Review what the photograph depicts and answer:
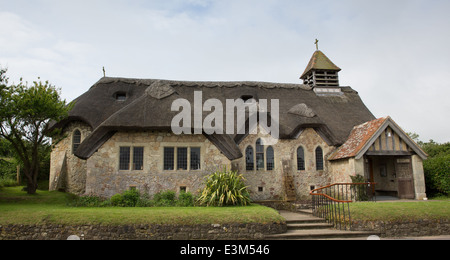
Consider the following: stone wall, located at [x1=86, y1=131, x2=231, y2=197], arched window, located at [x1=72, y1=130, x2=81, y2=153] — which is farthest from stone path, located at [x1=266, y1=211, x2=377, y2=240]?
arched window, located at [x1=72, y1=130, x2=81, y2=153]

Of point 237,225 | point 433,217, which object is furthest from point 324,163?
point 237,225

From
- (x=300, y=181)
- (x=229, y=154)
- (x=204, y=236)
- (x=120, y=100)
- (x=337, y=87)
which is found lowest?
(x=204, y=236)

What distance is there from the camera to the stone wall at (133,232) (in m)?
10.3

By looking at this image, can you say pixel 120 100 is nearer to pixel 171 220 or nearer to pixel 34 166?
pixel 34 166

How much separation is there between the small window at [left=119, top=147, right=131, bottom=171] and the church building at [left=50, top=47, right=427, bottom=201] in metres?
0.05

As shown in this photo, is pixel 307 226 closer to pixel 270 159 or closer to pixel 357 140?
pixel 270 159

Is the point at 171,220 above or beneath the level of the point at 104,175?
beneath

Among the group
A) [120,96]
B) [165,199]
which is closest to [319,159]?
[165,199]

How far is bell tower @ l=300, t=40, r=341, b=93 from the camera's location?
24219mm

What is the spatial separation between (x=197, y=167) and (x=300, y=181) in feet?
21.7

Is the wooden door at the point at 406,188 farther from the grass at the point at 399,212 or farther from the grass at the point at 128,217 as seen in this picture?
the grass at the point at 128,217

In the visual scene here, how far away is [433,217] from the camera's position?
449 inches

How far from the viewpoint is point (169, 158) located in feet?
52.7
